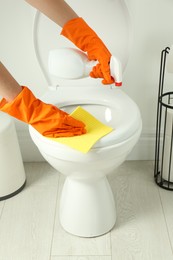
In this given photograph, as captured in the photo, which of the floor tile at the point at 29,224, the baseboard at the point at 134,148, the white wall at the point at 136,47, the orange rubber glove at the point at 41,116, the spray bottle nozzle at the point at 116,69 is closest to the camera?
the orange rubber glove at the point at 41,116

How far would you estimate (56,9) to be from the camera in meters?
1.35

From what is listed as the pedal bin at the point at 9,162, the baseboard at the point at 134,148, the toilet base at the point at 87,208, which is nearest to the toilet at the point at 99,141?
the toilet base at the point at 87,208

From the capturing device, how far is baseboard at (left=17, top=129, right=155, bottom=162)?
183cm

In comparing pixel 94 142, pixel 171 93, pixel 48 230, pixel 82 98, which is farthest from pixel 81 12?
pixel 48 230

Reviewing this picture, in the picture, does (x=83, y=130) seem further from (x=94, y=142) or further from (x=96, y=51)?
(x=96, y=51)

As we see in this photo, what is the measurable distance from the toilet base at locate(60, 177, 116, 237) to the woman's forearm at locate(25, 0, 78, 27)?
0.54 metres

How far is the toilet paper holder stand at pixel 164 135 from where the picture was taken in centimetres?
158

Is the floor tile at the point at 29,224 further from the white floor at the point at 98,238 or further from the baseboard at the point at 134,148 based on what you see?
the baseboard at the point at 134,148

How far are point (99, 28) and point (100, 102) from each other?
0.29 metres

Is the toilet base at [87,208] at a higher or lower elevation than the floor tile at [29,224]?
higher

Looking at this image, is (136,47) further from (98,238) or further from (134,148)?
(98,238)

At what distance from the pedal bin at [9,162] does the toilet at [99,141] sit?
0.74 ft

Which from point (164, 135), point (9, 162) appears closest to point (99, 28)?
point (164, 135)

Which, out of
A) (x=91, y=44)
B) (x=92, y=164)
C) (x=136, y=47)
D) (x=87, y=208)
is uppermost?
(x=91, y=44)
